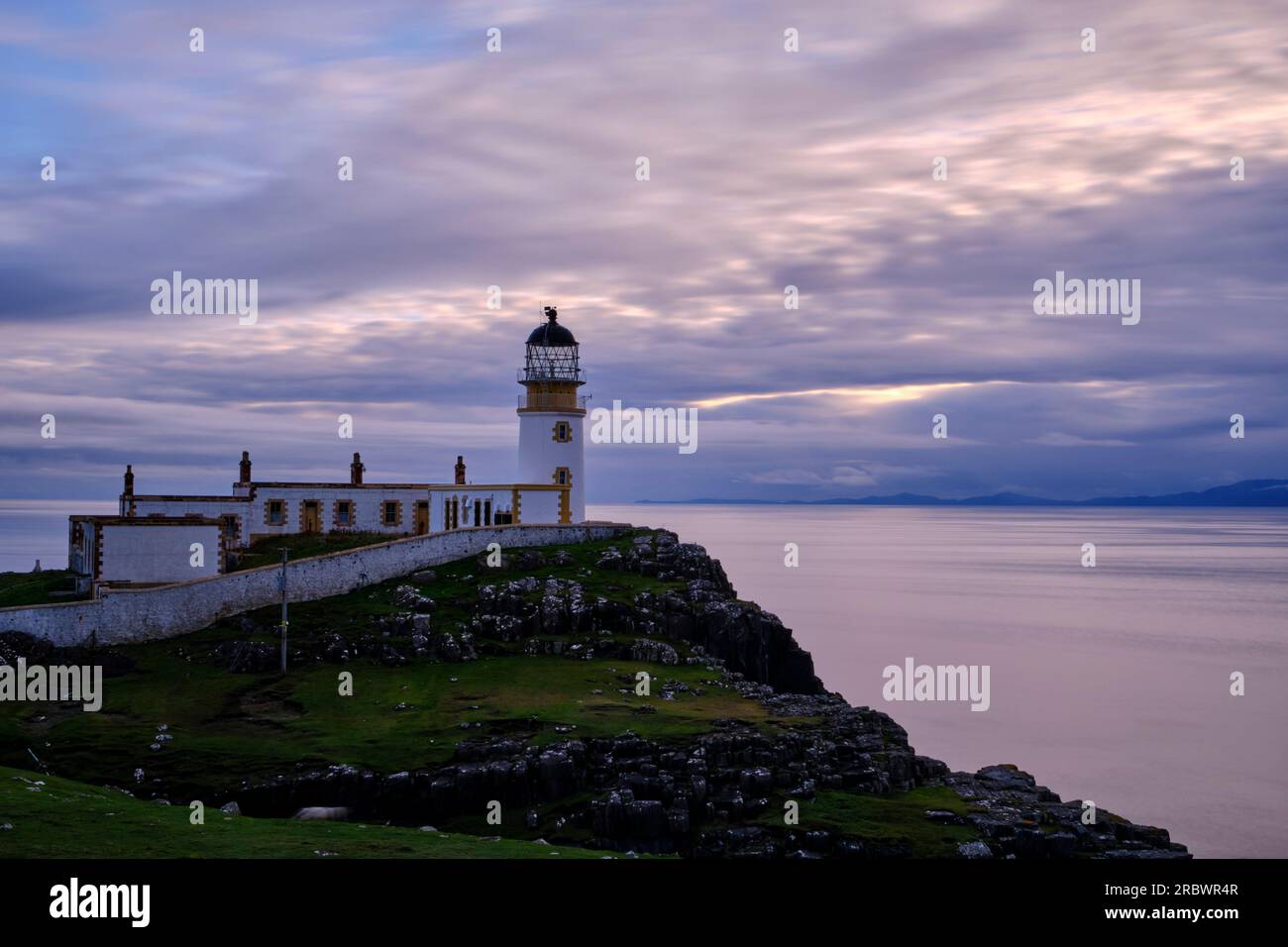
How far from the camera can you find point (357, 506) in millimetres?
72312

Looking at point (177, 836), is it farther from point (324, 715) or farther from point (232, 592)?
point (232, 592)

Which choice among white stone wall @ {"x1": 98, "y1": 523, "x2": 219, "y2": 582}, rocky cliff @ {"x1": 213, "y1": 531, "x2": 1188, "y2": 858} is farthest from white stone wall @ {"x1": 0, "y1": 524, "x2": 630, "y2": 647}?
rocky cliff @ {"x1": 213, "y1": 531, "x2": 1188, "y2": 858}

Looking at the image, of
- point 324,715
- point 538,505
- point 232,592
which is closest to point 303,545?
point 232,592

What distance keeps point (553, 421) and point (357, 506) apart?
539 inches

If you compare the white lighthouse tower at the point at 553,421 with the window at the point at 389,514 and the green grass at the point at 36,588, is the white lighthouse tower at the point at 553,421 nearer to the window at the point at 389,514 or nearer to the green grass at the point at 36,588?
the window at the point at 389,514

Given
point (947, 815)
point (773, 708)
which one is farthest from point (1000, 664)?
point (947, 815)

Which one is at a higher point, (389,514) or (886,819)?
(389,514)

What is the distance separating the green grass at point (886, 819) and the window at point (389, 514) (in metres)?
39.6

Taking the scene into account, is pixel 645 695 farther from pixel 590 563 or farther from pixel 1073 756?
pixel 1073 756

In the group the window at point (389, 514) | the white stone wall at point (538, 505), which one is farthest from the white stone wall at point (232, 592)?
the window at point (389, 514)

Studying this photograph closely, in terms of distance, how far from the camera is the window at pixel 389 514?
7269 cm

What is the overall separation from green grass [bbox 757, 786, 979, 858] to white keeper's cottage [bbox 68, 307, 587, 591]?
113ft

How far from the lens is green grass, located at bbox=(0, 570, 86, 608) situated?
188 feet

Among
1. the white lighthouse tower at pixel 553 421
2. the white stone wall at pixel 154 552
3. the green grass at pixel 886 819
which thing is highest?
the white lighthouse tower at pixel 553 421
